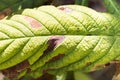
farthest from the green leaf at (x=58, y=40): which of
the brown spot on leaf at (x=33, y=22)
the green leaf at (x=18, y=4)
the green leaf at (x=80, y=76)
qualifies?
the green leaf at (x=80, y=76)

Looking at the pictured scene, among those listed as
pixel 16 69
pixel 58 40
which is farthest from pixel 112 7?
pixel 16 69

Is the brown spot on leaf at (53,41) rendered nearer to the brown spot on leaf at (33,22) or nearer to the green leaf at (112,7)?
the brown spot on leaf at (33,22)

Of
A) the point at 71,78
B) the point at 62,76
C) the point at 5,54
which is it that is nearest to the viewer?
the point at 5,54

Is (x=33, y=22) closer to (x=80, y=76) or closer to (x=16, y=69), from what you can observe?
(x=16, y=69)

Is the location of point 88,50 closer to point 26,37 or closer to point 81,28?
point 81,28

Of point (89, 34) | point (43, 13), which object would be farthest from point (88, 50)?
point (43, 13)

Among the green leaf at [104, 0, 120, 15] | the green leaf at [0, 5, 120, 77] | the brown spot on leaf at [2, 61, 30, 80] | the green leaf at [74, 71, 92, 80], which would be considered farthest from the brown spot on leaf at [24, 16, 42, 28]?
the green leaf at [74, 71, 92, 80]

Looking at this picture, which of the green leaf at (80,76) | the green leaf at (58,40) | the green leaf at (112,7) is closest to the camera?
the green leaf at (58,40)

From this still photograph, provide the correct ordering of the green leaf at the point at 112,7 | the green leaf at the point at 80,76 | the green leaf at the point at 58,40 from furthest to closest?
the green leaf at the point at 80,76 < the green leaf at the point at 112,7 < the green leaf at the point at 58,40
